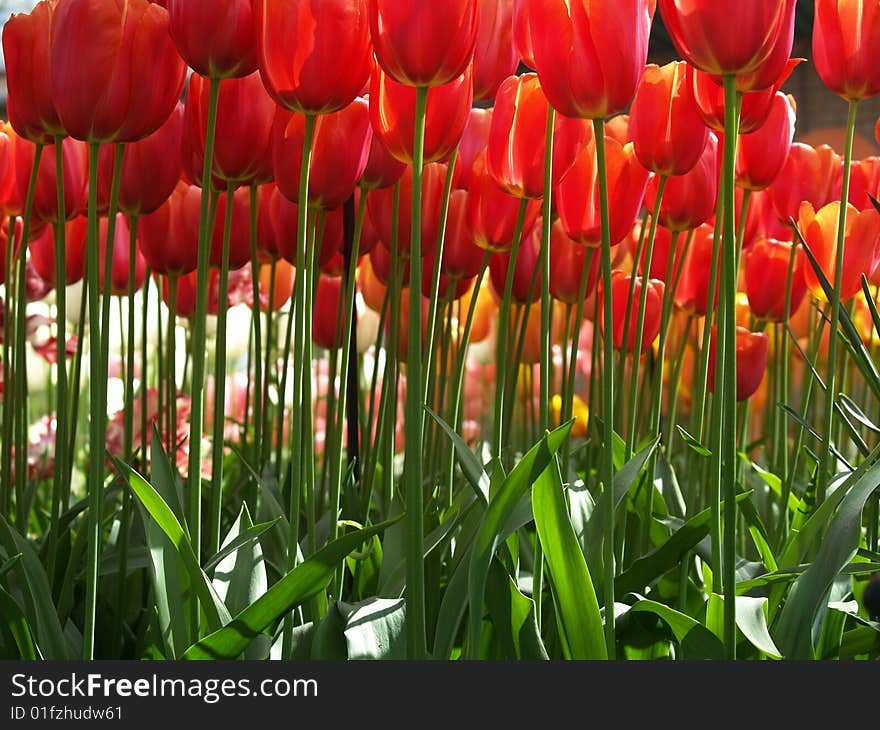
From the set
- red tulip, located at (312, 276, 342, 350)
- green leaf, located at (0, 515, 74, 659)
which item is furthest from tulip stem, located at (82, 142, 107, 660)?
red tulip, located at (312, 276, 342, 350)

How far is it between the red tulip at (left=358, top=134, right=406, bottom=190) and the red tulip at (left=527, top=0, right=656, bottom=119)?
15cm

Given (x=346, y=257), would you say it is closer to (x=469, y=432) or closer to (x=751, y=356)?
(x=751, y=356)

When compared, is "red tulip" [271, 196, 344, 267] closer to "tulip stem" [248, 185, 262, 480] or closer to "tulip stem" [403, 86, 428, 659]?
"tulip stem" [248, 185, 262, 480]

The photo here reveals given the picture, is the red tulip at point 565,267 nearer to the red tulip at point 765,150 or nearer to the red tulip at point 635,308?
the red tulip at point 635,308

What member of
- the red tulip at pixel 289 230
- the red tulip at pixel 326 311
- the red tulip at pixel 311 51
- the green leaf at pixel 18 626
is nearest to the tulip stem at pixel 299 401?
the red tulip at pixel 311 51

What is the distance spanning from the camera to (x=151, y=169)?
54 centimetres

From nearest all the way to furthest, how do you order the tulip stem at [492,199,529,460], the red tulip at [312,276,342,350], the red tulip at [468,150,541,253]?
the tulip stem at [492,199,529,460], the red tulip at [468,150,541,253], the red tulip at [312,276,342,350]

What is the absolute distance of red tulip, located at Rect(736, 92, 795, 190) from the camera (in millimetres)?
587

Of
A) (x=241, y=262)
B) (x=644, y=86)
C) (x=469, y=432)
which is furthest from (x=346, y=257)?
(x=469, y=432)

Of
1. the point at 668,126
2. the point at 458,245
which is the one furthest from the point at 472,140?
the point at 668,126

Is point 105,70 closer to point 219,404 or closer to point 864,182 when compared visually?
point 219,404

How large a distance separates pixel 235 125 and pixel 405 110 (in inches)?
3.7

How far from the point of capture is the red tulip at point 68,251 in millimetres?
751

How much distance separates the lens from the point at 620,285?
751 mm
